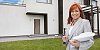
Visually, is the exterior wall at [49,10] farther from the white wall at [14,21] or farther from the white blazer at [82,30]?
the white blazer at [82,30]

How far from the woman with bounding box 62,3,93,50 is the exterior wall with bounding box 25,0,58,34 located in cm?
1941

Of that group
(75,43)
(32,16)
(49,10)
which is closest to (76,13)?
(75,43)

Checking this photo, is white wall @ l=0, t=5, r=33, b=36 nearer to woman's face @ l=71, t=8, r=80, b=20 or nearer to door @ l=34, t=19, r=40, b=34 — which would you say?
door @ l=34, t=19, r=40, b=34

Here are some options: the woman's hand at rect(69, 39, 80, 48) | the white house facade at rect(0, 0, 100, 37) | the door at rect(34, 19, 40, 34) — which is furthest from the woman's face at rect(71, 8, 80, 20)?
the door at rect(34, 19, 40, 34)

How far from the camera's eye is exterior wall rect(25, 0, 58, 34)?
74.6 ft

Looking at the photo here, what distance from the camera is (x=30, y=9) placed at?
22609mm

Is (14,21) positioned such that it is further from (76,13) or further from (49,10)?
(76,13)

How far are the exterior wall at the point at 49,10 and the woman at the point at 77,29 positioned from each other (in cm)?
1941

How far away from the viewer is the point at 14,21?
21.8m

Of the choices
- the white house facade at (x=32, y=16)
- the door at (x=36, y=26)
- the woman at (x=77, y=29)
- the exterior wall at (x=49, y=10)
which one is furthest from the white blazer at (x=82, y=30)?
the door at (x=36, y=26)

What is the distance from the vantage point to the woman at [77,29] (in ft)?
9.85

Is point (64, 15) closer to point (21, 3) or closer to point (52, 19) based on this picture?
point (52, 19)

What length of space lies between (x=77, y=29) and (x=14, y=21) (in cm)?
1905

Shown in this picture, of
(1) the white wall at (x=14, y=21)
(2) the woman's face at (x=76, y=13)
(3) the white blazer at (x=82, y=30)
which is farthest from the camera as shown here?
(1) the white wall at (x=14, y=21)
